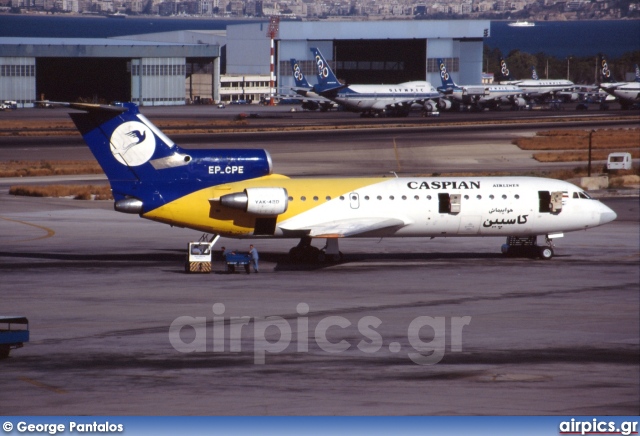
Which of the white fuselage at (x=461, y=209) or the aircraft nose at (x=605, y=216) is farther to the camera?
the aircraft nose at (x=605, y=216)

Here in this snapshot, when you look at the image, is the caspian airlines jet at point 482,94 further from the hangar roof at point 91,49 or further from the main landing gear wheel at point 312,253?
the main landing gear wheel at point 312,253

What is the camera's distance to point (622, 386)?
23.6 m

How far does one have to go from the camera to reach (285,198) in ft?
140

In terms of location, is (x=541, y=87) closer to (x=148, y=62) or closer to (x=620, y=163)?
(x=148, y=62)

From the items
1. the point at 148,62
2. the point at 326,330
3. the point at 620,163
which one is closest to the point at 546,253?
the point at 326,330

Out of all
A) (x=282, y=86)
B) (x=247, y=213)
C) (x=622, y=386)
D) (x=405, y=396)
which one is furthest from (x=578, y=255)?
(x=282, y=86)

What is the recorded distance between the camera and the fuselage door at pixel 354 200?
43.7 meters

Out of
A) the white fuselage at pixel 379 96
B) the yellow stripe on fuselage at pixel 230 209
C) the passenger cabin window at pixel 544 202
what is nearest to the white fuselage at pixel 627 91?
the white fuselage at pixel 379 96

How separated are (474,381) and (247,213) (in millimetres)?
20362

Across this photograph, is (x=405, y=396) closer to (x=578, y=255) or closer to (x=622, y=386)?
(x=622, y=386)

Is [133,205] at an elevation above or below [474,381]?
above

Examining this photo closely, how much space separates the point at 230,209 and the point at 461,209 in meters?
10.5

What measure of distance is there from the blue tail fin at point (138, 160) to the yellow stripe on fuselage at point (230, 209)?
0.45 metres

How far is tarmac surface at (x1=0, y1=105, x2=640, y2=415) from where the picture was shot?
2225 cm
